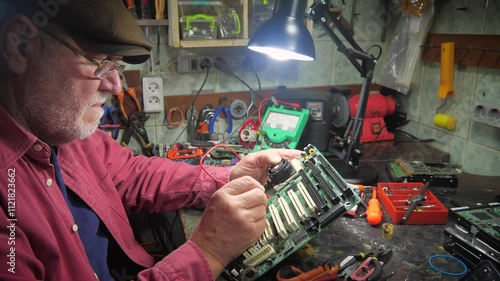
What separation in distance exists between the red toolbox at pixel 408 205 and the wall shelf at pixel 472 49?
821 millimetres

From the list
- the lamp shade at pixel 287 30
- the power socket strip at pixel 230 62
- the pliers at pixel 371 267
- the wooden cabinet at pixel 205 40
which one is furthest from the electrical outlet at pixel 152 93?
the pliers at pixel 371 267

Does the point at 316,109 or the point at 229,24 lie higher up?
the point at 229,24

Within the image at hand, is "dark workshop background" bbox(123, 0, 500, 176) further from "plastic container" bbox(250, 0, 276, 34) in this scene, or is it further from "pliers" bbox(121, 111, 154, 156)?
"plastic container" bbox(250, 0, 276, 34)

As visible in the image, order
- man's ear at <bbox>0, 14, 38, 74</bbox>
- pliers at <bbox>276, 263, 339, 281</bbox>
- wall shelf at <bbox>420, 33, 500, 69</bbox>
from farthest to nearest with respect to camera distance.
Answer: wall shelf at <bbox>420, 33, 500, 69</bbox>, pliers at <bbox>276, 263, 339, 281</bbox>, man's ear at <bbox>0, 14, 38, 74</bbox>

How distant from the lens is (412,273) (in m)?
0.96

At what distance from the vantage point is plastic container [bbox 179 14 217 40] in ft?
6.06

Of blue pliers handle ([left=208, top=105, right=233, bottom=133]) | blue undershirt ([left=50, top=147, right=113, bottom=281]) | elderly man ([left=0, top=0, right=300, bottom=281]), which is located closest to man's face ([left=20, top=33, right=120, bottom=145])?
elderly man ([left=0, top=0, right=300, bottom=281])

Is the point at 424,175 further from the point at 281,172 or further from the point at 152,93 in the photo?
the point at 152,93

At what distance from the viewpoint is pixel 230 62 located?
218 centimetres

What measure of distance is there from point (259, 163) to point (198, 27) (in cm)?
94

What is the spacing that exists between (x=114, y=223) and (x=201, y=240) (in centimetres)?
33

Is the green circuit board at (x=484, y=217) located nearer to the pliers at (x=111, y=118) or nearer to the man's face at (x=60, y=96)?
the man's face at (x=60, y=96)

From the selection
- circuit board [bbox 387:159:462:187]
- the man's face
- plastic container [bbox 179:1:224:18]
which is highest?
plastic container [bbox 179:1:224:18]

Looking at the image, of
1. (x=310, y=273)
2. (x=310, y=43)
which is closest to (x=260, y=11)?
(x=310, y=43)
